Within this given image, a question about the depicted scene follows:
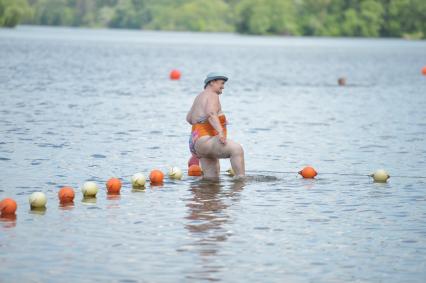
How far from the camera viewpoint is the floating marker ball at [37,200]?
1600cm

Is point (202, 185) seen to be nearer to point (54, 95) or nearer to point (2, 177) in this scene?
point (2, 177)

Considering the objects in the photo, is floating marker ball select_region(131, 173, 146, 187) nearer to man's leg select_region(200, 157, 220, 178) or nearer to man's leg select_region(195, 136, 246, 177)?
man's leg select_region(195, 136, 246, 177)

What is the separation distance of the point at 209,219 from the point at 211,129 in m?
3.42

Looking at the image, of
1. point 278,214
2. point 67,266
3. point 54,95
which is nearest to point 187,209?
point 278,214

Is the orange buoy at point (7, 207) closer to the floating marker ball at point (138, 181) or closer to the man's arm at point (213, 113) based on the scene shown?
Answer: the floating marker ball at point (138, 181)

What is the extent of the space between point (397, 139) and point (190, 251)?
1470 cm

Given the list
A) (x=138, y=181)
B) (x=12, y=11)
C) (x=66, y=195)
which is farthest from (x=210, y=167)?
(x=12, y=11)

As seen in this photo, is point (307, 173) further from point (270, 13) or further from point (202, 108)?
point (270, 13)

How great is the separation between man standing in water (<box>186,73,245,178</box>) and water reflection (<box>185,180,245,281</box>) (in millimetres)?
491

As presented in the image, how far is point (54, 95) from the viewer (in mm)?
41062

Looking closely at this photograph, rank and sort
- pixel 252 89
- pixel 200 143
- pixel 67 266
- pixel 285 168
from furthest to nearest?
pixel 252 89 < pixel 285 168 < pixel 200 143 < pixel 67 266

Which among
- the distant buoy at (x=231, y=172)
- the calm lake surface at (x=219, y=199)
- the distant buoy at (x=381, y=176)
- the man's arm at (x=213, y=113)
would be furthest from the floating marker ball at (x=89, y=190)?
the distant buoy at (x=381, y=176)

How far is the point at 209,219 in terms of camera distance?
1549cm

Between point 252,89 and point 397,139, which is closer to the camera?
point 397,139
